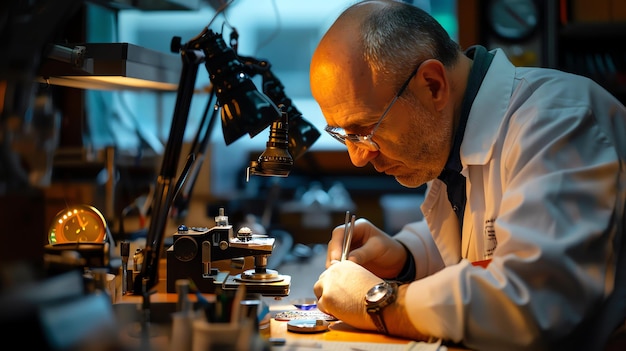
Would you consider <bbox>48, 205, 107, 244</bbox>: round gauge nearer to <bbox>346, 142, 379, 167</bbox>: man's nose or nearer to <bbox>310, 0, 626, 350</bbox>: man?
<bbox>310, 0, 626, 350</bbox>: man

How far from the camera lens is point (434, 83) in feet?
6.15

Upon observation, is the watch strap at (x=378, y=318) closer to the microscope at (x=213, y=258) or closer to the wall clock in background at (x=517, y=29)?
the microscope at (x=213, y=258)

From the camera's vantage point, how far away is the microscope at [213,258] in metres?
1.74

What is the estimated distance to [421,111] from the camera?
1.89 meters

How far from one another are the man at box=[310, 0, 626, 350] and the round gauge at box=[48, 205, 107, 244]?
1.82 feet

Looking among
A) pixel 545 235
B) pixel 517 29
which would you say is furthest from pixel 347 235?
pixel 517 29

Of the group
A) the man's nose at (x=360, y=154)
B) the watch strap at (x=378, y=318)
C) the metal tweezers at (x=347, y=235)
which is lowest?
the watch strap at (x=378, y=318)

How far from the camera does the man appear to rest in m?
1.40

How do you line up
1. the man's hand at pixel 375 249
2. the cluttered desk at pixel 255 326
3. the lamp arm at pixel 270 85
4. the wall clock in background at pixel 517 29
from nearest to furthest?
1. the cluttered desk at pixel 255 326
2. the lamp arm at pixel 270 85
3. the man's hand at pixel 375 249
4. the wall clock in background at pixel 517 29

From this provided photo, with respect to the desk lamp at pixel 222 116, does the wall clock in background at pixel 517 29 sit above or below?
above

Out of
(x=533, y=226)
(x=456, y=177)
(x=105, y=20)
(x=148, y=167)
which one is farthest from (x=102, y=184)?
(x=533, y=226)

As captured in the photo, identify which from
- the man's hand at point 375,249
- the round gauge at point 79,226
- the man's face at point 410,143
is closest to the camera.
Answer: the round gauge at point 79,226

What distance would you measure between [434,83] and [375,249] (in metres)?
0.54

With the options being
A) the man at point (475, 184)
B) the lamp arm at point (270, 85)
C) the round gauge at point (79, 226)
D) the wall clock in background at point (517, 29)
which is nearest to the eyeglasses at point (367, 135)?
the man at point (475, 184)
